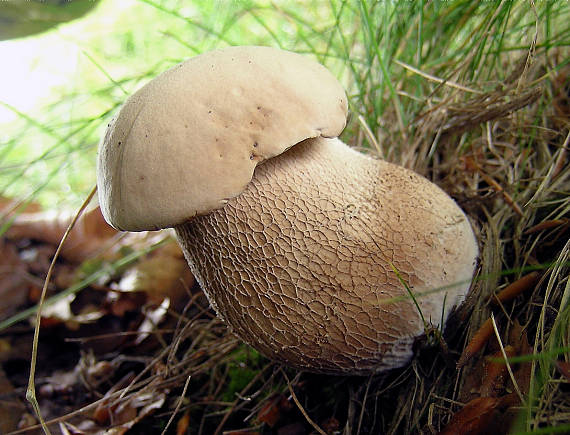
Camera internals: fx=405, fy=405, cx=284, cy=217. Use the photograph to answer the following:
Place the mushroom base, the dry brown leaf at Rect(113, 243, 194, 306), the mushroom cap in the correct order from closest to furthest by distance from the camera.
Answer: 1. the mushroom cap
2. the mushroom base
3. the dry brown leaf at Rect(113, 243, 194, 306)

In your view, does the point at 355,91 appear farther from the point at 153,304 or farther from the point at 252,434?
the point at 252,434

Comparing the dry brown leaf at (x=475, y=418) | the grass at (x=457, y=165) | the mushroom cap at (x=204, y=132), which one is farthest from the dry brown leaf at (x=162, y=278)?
the dry brown leaf at (x=475, y=418)

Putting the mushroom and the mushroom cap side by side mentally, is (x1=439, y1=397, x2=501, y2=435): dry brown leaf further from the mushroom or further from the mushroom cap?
the mushroom cap

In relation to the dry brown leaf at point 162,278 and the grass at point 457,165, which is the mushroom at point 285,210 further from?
the dry brown leaf at point 162,278

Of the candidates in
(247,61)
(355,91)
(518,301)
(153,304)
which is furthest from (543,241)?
(153,304)

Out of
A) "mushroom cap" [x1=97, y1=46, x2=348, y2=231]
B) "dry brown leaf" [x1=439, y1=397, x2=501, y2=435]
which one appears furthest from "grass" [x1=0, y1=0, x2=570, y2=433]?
"mushroom cap" [x1=97, y1=46, x2=348, y2=231]

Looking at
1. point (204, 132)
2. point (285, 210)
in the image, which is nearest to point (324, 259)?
point (285, 210)

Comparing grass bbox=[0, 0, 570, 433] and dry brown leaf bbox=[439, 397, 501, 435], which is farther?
grass bbox=[0, 0, 570, 433]

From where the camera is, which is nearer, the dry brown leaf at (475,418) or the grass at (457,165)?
the dry brown leaf at (475,418)
